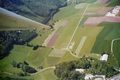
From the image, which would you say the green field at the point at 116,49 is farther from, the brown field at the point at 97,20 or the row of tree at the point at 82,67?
the brown field at the point at 97,20

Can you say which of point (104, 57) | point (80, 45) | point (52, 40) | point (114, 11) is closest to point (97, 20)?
point (114, 11)

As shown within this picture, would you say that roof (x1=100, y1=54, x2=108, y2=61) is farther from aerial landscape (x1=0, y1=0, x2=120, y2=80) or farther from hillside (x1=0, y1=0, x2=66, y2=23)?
hillside (x1=0, y1=0, x2=66, y2=23)

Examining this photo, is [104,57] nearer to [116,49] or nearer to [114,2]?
[116,49]

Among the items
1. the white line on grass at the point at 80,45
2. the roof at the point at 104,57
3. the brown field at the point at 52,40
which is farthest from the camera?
the brown field at the point at 52,40

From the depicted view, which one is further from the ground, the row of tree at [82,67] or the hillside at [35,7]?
the hillside at [35,7]

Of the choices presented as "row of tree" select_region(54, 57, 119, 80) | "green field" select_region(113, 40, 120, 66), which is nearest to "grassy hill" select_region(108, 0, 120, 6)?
"green field" select_region(113, 40, 120, 66)

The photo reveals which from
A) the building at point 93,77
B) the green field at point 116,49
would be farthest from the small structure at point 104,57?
the building at point 93,77

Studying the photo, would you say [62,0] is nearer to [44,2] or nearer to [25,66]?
[44,2]
